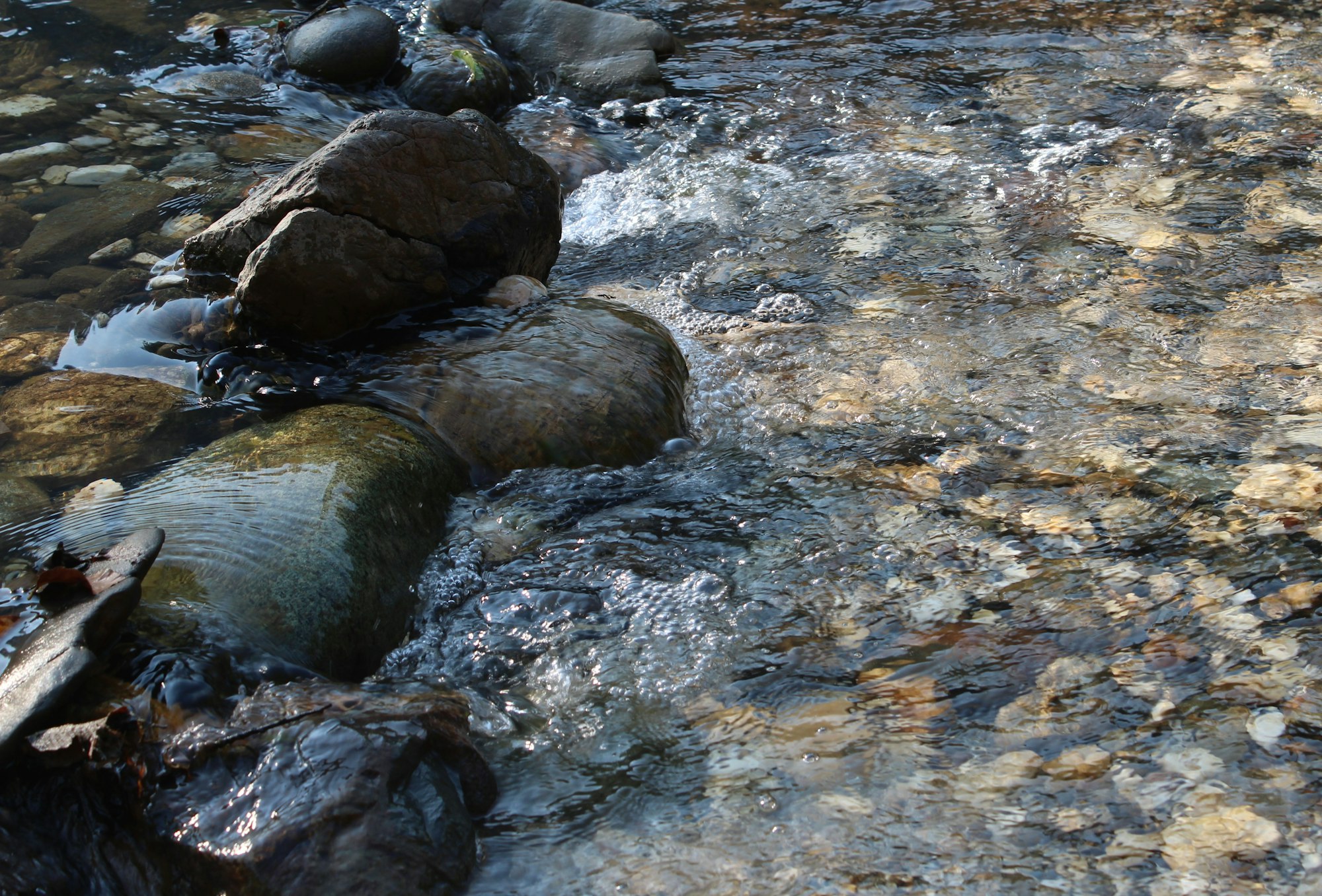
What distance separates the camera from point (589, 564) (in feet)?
10.3

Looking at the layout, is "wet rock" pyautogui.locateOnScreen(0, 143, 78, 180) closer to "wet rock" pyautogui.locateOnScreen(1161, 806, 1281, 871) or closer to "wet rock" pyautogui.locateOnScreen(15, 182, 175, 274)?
"wet rock" pyautogui.locateOnScreen(15, 182, 175, 274)

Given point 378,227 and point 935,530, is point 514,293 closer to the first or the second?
point 378,227

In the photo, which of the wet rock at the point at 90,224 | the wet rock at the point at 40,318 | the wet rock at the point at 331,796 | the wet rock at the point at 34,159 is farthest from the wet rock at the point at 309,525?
the wet rock at the point at 34,159

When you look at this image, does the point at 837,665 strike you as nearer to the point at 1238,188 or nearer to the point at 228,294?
the point at 228,294

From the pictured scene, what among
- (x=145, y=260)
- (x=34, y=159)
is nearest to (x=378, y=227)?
(x=145, y=260)

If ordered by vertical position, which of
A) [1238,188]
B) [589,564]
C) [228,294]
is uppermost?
[1238,188]

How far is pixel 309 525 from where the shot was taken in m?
2.92

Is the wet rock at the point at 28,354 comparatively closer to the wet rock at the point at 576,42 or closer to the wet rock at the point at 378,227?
the wet rock at the point at 378,227

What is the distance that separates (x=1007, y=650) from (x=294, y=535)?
1921 millimetres

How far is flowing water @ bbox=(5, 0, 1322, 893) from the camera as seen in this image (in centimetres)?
217

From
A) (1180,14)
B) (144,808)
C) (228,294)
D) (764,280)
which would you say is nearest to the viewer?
(144,808)

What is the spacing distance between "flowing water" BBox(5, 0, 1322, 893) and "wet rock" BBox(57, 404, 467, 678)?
13 cm

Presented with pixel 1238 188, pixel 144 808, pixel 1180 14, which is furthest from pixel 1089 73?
pixel 144 808

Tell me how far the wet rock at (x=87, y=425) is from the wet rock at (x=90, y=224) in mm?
1289
